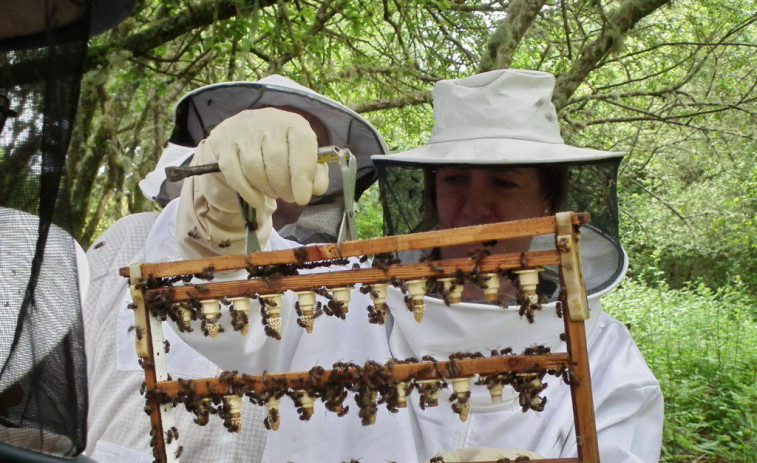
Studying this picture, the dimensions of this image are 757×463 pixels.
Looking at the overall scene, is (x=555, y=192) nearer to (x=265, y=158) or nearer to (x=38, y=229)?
(x=265, y=158)

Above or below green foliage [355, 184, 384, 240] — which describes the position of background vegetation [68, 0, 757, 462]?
above

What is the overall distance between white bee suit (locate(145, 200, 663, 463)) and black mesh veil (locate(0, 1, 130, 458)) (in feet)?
3.31

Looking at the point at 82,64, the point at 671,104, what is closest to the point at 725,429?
the point at 671,104

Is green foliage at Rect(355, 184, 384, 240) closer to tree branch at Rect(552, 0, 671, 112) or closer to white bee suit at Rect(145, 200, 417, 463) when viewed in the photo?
tree branch at Rect(552, 0, 671, 112)

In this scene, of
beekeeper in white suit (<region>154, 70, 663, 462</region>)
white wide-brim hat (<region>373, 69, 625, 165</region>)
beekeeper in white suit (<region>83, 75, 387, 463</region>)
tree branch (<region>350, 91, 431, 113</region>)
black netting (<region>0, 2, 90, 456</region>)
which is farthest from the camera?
tree branch (<region>350, 91, 431, 113</region>)

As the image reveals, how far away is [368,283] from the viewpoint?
4.69 ft

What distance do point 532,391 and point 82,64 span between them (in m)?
1.11

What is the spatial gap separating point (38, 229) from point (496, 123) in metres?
1.72

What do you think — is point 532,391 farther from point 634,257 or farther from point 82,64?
point 634,257

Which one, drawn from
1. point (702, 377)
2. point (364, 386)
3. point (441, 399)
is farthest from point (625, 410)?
point (702, 377)

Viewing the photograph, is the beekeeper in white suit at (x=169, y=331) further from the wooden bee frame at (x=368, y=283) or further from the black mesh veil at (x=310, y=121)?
the wooden bee frame at (x=368, y=283)

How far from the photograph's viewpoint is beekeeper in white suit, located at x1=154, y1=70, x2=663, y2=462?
5.84ft

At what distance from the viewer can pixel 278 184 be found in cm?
165

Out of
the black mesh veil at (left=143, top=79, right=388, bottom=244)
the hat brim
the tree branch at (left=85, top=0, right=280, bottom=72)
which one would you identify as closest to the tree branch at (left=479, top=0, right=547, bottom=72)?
the black mesh veil at (left=143, top=79, right=388, bottom=244)
